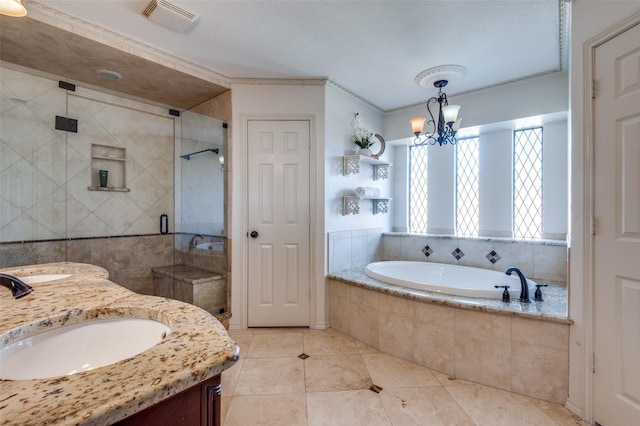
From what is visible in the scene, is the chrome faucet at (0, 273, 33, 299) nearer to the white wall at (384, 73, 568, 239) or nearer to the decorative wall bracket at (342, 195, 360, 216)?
the decorative wall bracket at (342, 195, 360, 216)

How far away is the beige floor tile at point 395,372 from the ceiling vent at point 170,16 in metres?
2.72

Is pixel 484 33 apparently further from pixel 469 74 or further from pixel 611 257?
pixel 611 257

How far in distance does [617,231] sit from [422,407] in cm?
141

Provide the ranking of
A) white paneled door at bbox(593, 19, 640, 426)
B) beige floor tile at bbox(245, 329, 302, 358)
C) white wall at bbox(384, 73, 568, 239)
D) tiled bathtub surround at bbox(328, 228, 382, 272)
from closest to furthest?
white paneled door at bbox(593, 19, 640, 426)
beige floor tile at bbox(245, 329, 302, 358)
white wall at bbox(384, 73, 568, 239)
tiled bathtub surround at bbox(328, 228, 382, 272)

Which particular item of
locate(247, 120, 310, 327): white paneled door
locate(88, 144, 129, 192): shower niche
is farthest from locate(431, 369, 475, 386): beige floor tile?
locate(88, 144, 129, 192): shower niche

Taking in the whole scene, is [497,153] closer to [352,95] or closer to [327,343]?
[352,95]

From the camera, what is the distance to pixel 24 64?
2.31m

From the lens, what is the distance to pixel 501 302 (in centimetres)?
195

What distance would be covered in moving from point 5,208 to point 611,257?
13.5 feet

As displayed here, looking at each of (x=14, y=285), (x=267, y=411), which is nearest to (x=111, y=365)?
(x=14, y=285)

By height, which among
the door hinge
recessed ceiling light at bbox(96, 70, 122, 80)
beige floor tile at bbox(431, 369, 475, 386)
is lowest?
beige floor tile at bbox(431, 369, 475, 386)

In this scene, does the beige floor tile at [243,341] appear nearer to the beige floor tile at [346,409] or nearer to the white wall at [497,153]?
the beige floor tile at [346,409]

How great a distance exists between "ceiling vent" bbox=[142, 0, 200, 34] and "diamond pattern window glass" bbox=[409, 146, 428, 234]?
277cm

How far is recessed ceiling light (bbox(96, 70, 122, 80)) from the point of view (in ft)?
8.09
